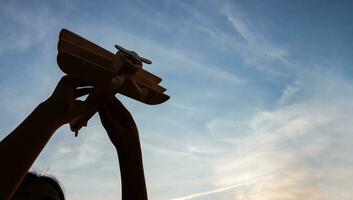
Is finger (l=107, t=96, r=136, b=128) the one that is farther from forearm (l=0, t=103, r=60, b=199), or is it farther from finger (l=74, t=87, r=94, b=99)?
forearm (l=0, t=103, r=60, b=199)

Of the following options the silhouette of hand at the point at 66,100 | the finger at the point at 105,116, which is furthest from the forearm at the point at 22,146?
the finger at the point at 105,116

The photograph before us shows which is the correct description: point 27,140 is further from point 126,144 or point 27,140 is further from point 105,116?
point 105,116

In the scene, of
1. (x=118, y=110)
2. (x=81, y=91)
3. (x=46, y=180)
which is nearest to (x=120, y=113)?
(x=118, y=110)

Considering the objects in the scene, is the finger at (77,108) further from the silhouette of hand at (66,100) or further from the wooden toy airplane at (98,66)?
the wooden toy airplane at (98,66)

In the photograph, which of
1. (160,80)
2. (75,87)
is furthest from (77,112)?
Result: (160,80)

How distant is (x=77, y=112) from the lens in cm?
257

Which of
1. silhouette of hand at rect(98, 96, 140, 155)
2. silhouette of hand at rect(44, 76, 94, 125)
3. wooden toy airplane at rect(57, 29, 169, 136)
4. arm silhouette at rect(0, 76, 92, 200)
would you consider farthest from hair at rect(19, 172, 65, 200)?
arm silhouette at rect(0, 76, 92, 200)

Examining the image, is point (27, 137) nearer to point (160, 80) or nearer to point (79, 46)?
point (79, 46)

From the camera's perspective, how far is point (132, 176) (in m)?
2.77

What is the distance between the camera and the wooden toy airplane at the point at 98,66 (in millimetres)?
3127

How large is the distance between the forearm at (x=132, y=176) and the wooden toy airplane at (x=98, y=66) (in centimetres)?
61

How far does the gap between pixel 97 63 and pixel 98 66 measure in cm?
6

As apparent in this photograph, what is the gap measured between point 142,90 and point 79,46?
742 millimetres

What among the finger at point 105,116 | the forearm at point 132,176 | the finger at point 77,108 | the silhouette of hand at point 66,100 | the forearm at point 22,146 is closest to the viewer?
the forearm at point 22,146
